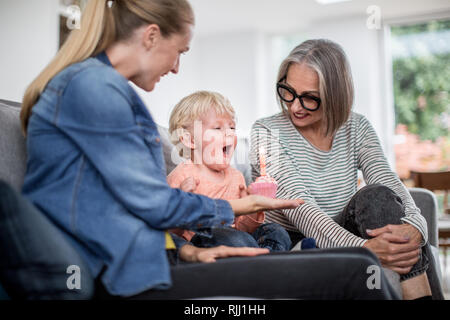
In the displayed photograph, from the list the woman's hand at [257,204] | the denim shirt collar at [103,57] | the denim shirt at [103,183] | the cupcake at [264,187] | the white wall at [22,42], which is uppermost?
the white wall at [22,42]

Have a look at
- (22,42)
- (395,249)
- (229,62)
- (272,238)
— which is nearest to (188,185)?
(272,238)

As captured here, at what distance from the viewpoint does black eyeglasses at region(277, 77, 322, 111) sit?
5.56ft

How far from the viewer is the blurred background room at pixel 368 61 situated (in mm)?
5730

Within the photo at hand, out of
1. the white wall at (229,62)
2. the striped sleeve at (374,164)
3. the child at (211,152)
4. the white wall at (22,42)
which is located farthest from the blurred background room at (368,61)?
the child at (211,152)

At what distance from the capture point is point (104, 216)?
0.92m

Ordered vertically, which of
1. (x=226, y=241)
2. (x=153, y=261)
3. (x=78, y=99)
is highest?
(x=78, y=99)

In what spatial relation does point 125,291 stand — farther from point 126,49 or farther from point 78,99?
point 126,49

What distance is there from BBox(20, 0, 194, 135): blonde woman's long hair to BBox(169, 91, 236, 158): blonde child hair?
454mm

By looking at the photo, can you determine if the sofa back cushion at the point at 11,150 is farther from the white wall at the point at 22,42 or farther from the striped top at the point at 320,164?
the white wall at the point at 22,42

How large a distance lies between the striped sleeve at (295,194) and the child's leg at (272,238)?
0.08 meters

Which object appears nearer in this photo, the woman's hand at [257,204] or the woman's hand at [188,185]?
the woman's hand at [257,204]
